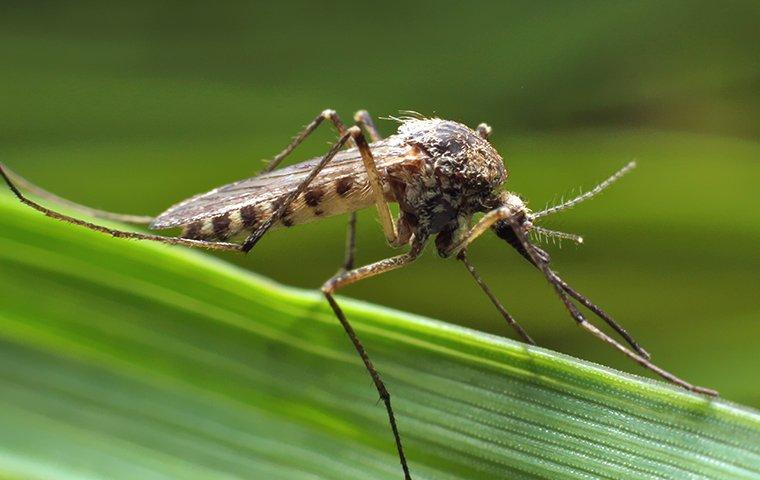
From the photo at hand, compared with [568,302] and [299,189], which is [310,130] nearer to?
[299,189]

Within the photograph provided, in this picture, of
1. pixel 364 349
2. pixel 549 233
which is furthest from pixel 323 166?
pixel 549 233

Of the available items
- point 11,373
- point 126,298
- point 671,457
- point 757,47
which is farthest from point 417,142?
point 757,47

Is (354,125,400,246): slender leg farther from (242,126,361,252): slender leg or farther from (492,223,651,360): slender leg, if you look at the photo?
(492,223,651,360): slender leg

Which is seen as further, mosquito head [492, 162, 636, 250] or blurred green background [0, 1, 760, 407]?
blurred green background [0, 1, 760, 407]

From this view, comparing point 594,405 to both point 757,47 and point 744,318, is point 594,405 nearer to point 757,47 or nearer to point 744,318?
point 744,318

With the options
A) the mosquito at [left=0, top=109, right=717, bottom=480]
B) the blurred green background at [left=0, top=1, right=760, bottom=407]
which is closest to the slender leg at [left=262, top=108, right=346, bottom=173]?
the mosquito at [left=0, top=109, right=717, bottom=480]

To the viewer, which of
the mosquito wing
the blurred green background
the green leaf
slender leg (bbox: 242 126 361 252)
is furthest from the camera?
the blurred green background

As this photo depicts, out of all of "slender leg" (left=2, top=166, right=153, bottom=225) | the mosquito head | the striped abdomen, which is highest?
"slender leg" (left=2, top=166, right=153, bottom=225)
